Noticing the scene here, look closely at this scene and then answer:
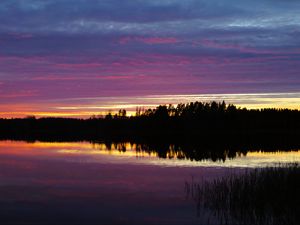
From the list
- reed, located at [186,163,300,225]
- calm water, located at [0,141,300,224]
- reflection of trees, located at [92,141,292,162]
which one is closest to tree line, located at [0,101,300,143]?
reflection of trees, located at [92,141,292,162]

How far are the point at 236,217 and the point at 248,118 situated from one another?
103 m

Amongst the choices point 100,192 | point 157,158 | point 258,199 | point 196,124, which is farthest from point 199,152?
point 196,124

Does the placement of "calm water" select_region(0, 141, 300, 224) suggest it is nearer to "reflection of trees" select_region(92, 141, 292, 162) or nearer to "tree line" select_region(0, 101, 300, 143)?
"reflection of trees" select_region(92, 141, 292, 162)

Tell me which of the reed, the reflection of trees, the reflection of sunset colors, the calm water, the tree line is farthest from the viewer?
the tree line

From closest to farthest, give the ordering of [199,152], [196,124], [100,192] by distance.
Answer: [100,192] → [199,152] → [196,124]

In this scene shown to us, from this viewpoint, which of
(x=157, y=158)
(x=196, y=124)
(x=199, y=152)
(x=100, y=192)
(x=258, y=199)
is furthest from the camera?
(x=196, y=124)

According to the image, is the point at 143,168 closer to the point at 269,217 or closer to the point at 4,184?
the point at 4,184

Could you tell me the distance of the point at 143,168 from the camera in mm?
33031

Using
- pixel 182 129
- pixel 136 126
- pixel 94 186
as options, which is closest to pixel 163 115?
pixel 182 129

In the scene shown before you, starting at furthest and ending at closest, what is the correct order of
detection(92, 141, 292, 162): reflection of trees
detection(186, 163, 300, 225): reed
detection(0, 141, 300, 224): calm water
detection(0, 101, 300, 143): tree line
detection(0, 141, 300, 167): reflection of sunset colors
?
detection(0, 101, 300, 143): tree line, detection(92, 141, 292, 162): reflection of trees, detection(0, 141, 300, 167): reflection of sunset colors, detection(0, 141, 300, 224): calm water, detection(186, 163, 300, 225): reed

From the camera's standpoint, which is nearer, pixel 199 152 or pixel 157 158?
pixel 157 158

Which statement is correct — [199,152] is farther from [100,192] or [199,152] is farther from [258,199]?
[258,199]

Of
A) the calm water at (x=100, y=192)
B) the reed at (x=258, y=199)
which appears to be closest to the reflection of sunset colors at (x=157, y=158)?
the calm water at (x=100, y=192)

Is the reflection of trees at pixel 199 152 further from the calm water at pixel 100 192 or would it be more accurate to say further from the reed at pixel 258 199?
the reed at pixel 258 199
